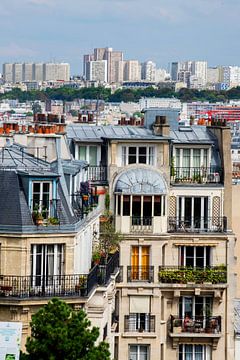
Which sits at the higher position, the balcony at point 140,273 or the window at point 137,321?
the balcony at point 140,273

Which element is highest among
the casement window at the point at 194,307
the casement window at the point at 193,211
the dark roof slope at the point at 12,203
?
the dark roof slope at the point at 12,203

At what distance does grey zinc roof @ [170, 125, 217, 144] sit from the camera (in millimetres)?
45112

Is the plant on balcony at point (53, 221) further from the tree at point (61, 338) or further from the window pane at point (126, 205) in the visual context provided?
the window pane at point (126, 205)

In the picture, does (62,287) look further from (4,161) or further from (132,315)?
(132,315)

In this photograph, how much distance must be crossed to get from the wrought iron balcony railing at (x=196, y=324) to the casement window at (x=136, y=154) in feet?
15.0

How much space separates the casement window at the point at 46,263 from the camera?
106ft

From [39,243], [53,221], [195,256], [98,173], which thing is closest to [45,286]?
[39,243]

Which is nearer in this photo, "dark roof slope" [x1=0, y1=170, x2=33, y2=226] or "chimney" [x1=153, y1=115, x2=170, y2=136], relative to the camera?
"dark roof slope" [x1=0, y1=170, x2=33, y2=226]

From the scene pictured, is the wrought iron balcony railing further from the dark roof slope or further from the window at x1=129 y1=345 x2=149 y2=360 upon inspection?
the dark roof slope

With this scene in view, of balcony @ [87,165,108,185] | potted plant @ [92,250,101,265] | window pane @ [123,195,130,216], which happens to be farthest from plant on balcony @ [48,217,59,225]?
balcony @ [87,165,108,185]

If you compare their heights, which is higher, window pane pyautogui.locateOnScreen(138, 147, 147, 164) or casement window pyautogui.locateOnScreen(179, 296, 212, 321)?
window pane pyautogui.locateOnScreen(138, 147, 147, 164)

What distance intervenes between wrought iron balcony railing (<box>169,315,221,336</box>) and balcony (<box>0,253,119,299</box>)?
32.0ft

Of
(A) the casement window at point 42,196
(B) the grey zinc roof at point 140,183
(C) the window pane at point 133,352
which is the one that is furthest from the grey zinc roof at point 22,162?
(C) the window pane at point 133,352

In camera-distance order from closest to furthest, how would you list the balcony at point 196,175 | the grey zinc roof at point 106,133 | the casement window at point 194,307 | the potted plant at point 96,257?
1. the potted plant at point 96,257
2. the casement window at point 194,307
3. the grey zinc roof at point 106,133
4. the balcony at point 196,175
